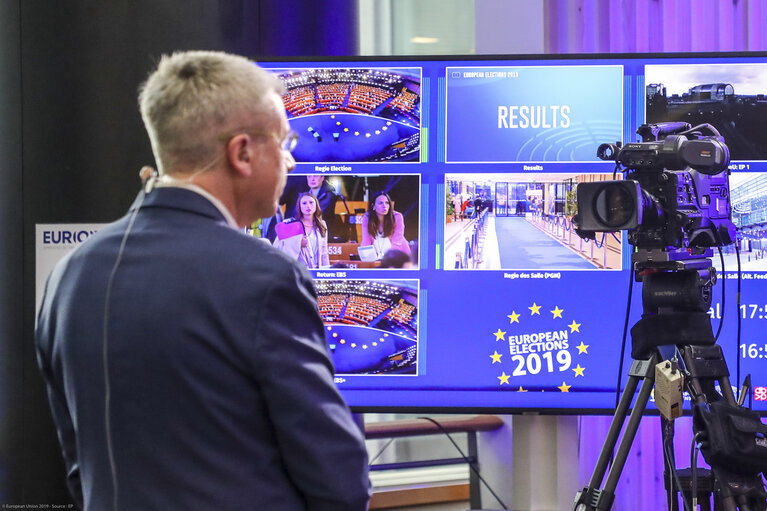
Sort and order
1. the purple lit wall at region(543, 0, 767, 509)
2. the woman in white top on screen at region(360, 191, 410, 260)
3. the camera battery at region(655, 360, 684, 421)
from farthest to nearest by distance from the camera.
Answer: the purple lit wall at region(543, 0, 767, 509), the woman in white top on screen at region(360, 191, 410, 260), the camera battery at region(655, 360, 684, 421)

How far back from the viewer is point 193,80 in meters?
1.19

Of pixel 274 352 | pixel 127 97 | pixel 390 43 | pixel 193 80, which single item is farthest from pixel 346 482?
pixel 390 43

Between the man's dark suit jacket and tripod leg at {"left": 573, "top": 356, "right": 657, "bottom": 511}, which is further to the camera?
tripod leg at {"left": 573, "top": 356, "right": 657, "bottom": 511}

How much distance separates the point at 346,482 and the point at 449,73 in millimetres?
1800

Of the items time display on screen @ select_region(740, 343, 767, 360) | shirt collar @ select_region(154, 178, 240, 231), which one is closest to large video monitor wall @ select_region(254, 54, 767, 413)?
time display on screen @ select_region(740, 343, 767, 360)

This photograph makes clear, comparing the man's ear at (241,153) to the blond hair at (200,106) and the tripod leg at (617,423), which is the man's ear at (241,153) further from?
the tripod leg at (617,423)

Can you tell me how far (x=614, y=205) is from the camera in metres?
1.99

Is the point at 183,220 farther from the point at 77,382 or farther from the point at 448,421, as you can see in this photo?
the point at 448,421

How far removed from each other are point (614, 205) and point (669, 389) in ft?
1.55

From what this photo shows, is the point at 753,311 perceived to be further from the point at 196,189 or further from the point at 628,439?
the point at 196,189

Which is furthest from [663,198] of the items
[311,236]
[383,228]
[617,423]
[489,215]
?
[311,236]

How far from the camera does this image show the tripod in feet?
6.65

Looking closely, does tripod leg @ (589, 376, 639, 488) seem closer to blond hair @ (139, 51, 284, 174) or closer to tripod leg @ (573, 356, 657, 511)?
tripod leg @ (573, 356, 657, 511)

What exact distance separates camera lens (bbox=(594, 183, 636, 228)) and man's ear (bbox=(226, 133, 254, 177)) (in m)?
1.08
